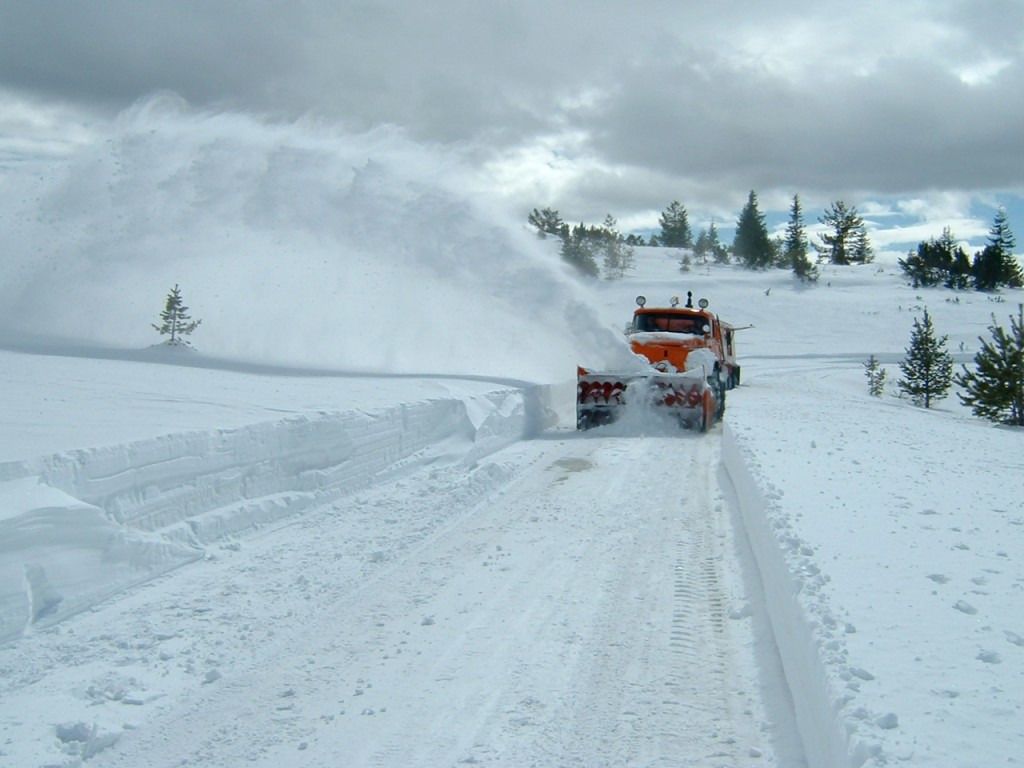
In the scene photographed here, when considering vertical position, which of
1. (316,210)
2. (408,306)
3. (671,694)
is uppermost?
(316,210)

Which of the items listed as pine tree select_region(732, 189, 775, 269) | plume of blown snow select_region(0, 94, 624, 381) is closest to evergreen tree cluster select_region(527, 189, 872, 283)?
pine tree select_region(732, 189, 775, 269)

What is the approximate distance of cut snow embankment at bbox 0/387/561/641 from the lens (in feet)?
16.1

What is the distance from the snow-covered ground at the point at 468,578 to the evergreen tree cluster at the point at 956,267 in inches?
2475

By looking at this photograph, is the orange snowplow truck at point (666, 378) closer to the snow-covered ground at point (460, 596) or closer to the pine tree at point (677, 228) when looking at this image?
the snow-covered ground at point (460, 596)

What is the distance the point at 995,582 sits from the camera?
4.70 metres

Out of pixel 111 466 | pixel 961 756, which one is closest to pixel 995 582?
pixel 961 756

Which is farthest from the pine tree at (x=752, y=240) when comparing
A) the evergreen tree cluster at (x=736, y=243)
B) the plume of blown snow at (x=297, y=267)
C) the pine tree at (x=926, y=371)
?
the plume of blown snow at (x=297, y=267)

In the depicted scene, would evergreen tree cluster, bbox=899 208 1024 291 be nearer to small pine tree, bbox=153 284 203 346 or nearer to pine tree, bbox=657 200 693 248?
pine tree, bbox=657 200 693 248

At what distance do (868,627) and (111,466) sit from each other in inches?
187

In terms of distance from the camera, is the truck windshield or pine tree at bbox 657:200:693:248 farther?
pine tree at bbox 657:200:693:248

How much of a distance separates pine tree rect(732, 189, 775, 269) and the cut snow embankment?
71.5 m

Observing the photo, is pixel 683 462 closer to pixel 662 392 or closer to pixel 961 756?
pixel 662 392

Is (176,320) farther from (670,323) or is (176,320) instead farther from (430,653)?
(430,653)

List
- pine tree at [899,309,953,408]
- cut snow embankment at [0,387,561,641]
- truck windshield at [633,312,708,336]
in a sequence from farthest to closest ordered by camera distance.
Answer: pine tree at [899,309,953,408], truck windshield at [633,312,708,336], cut snow embankment at [0,387,561,641]
